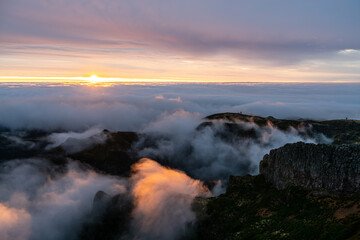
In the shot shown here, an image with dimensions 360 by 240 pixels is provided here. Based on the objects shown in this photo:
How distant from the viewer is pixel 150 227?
127500 millimetres

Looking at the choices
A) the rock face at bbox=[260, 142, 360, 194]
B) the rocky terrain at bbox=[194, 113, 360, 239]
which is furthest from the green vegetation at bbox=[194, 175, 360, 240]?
the rock face at bbox=[260, 142, 360, 194]

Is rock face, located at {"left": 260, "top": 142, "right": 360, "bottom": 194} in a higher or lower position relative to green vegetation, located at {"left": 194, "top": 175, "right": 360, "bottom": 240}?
higher

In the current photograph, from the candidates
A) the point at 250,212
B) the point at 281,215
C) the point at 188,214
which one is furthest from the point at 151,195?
the point at 281,215

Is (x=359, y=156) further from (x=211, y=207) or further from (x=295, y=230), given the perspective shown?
(x=211, y=207)

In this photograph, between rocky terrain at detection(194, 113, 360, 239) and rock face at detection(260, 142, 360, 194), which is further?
rock face at detection(260, 142, 360, 194)

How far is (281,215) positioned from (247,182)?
36.2 meters

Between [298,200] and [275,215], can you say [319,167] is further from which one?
[275,215]

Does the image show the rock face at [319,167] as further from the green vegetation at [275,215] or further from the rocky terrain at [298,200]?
the green vegetation at [275,215]

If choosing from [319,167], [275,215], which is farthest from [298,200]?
[319,167]

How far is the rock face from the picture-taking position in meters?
56.5

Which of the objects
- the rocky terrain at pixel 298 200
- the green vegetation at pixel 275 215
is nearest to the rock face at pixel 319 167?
the rocky terrain at pixel 298 200

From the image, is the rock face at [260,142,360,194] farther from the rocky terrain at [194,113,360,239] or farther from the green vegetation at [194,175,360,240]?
the green vegetation at [194,175,360,240]

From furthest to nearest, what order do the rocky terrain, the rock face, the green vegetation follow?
1. the rock face
2. the rocky terrain
3. the green vegetation

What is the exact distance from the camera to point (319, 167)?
63812 mm
